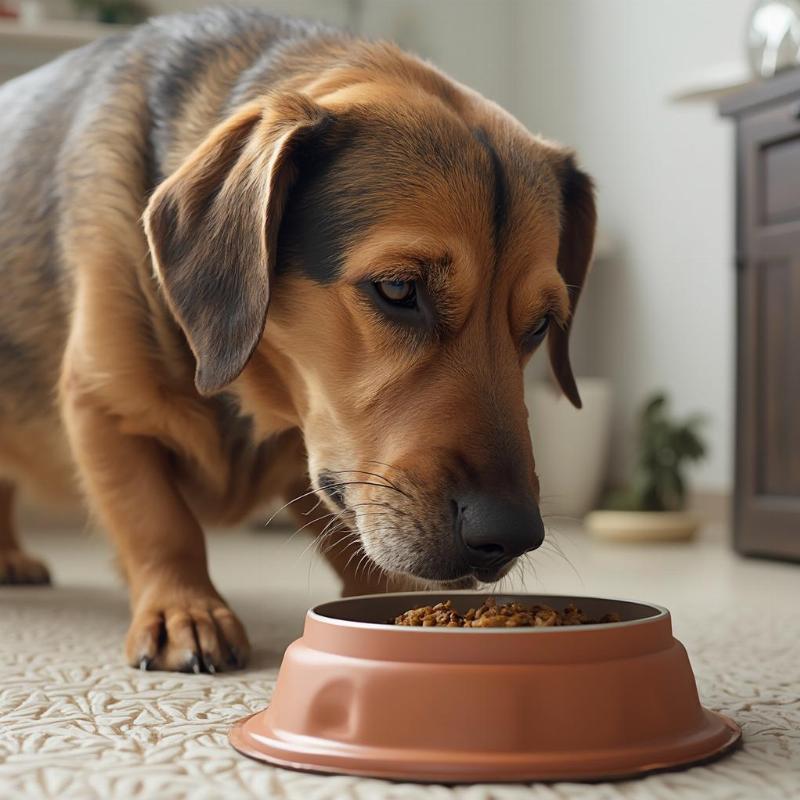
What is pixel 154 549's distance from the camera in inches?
79.4

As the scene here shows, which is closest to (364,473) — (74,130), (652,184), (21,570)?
(74,130)

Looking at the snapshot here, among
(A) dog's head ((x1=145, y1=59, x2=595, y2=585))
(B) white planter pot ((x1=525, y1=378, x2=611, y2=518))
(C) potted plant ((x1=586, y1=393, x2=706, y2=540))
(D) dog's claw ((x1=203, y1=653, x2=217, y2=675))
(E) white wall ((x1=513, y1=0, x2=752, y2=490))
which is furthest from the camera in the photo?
(B) white planter pot ((x1=525, y1=378, x2=611, y2=518))

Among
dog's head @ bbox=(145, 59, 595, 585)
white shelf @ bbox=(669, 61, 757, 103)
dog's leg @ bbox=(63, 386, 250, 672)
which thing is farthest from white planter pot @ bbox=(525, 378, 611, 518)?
dog's head @ bbox=(145, 59, 595, 585)

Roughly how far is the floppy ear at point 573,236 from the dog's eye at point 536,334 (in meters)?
0.23

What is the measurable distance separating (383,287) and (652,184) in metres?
4.12

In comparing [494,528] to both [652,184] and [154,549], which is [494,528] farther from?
[652,184]

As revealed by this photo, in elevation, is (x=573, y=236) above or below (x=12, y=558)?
above

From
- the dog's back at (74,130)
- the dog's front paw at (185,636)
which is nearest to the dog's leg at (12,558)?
the dog's back at (74,130)

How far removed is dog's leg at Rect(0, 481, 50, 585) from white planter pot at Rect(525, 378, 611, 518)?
9.37ft

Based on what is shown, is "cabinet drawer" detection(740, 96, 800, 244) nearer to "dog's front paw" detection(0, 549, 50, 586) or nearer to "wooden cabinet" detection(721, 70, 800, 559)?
"wooden cabinet" detection(721, 70, 800, 559)

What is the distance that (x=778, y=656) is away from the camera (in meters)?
2.00

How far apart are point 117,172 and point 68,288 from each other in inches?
9.7

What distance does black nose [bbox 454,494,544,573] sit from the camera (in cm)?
149

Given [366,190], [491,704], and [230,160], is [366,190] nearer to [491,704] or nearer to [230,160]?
[230,160]
